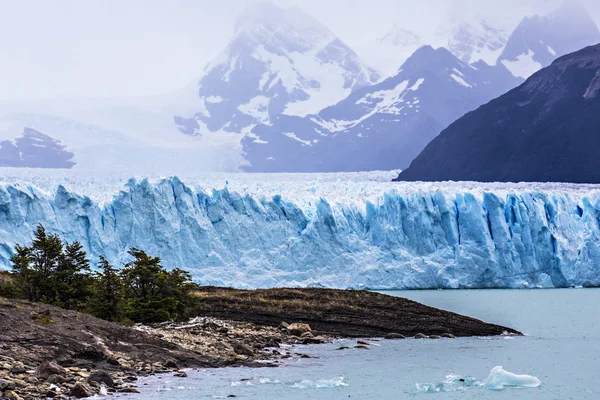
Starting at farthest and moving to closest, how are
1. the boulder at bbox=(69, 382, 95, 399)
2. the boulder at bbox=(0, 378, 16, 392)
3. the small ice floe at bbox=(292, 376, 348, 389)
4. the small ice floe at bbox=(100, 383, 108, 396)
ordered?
the small ice floe at bbox=(292, 376, 348, 389), the small ice floe at bbox=(100, 383, 108, 396), the boulder at bbox=(69, 382, 95, 399), the boulder at bbox=(0, 378, 16, 392)

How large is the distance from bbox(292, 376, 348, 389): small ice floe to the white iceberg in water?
307 centimetres

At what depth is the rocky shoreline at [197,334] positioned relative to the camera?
1504 centimetres

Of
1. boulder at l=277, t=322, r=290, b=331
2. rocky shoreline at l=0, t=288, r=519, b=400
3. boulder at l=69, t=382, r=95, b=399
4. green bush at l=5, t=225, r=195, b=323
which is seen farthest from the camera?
boulder at l=277, t=322, r=290, b=331

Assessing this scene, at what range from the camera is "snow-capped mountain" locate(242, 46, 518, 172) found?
104938mm

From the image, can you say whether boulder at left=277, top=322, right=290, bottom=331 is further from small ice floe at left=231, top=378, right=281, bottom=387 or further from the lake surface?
small ice floe at left=231, top=378, right=281, bottom=387

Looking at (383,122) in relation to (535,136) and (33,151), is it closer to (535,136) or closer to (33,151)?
(535,136)

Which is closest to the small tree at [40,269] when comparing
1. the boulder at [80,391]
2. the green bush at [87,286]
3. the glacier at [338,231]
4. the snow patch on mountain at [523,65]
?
the green bush at [87,286]

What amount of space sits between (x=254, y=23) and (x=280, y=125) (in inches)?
1145

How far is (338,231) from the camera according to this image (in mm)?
40094

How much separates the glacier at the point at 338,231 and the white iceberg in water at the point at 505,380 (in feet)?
73.1

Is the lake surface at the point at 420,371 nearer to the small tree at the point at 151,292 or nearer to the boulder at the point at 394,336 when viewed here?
the boulder at the point at 394,336

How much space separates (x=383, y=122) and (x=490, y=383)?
9710 centimetres

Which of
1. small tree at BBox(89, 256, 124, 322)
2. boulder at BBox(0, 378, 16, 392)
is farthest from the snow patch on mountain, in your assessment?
boulder at BBox(0, 378, 16, 392)

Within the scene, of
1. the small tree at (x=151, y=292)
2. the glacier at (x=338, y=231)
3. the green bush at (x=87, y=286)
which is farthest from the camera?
the glacier at (x=338, y=231)
